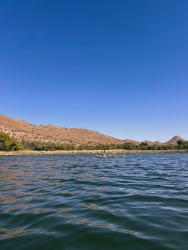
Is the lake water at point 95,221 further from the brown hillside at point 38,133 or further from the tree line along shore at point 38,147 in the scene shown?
the brown hillside at point 38,133

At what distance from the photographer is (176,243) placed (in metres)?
4.71

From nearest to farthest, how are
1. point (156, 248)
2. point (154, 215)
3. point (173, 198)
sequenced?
point (156, 248) → point (154, 215) → point (173, 198)

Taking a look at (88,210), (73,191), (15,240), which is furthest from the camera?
(73,191)

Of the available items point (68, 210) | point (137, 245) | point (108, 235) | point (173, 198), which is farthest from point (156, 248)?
point (173, 198)

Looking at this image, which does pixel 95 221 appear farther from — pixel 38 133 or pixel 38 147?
pixel 38 133

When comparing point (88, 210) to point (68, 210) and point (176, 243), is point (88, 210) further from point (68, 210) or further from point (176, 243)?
point (176, 243)

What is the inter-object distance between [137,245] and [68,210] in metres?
3.35

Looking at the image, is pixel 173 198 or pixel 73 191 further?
pixel 73 191

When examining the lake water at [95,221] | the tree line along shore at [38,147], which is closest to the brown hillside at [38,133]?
the tree line along shore at [38,147]

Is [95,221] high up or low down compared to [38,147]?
down

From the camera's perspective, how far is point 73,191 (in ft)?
35.8

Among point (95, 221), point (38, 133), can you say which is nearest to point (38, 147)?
point (38, 133)

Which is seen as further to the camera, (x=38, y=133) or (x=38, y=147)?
(x=38, y=133)

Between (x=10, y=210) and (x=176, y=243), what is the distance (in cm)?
553
